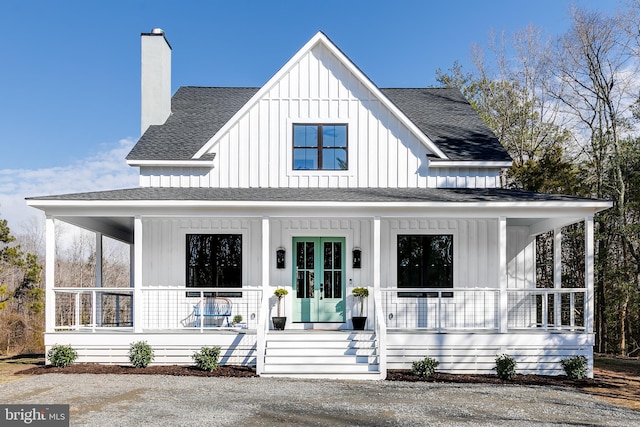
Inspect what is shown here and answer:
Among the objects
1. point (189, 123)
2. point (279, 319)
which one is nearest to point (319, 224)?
point (279, 319)

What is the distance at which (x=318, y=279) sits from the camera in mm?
14430

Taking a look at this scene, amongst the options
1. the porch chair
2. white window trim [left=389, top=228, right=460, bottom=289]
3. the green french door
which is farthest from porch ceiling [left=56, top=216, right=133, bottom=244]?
white window trim [left=389, top=228, right=460, bottom=289]

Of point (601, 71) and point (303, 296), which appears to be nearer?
point (303, 296)

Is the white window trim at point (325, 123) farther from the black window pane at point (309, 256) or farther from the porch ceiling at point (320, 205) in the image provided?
the black window pane at point (309, 256)

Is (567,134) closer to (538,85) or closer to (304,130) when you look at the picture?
(538,85)

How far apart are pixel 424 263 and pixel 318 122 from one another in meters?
4.26

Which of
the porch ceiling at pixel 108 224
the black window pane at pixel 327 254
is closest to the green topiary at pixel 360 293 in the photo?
the black window pane at pixel 327 254

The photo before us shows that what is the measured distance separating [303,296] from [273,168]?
125 inches

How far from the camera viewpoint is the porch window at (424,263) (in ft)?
47.4

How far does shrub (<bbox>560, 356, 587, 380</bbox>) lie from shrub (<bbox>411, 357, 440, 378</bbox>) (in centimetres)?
265

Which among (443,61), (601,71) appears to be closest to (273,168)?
(601,71)

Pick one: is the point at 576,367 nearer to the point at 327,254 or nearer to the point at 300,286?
the point at 327,254

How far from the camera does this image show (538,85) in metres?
27.4

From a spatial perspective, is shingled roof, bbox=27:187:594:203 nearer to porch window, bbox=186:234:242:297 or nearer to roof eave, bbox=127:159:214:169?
roof eave, bbox=127:159:214:169
